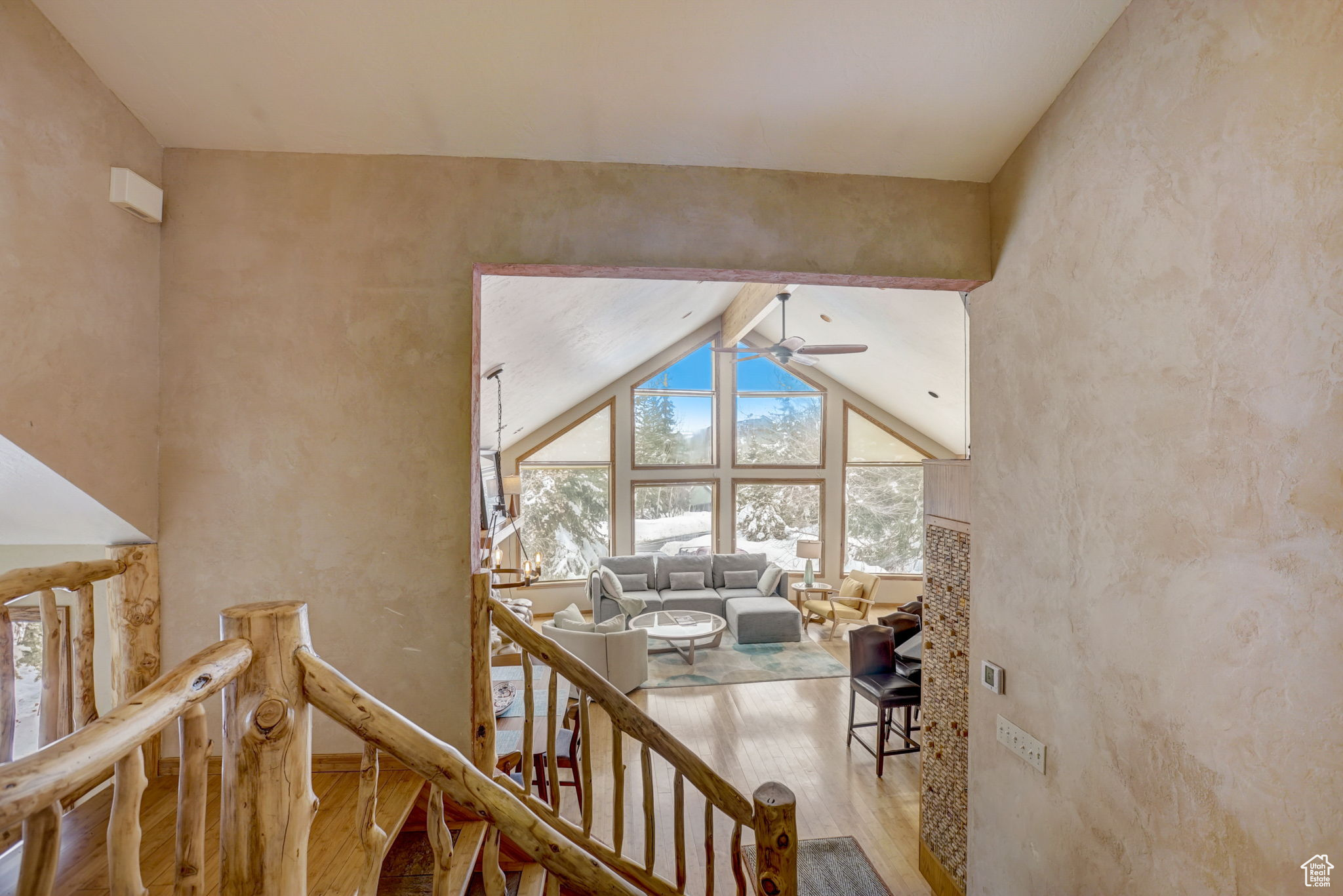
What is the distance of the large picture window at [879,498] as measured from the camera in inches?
361

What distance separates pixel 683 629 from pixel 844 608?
2382 mm

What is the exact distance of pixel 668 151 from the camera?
237 cm

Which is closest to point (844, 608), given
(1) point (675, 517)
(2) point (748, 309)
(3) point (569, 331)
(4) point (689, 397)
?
(1) point (675, 517)

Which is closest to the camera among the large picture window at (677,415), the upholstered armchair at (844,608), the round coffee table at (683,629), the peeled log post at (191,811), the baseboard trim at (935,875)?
the peeled log post at (191,811)

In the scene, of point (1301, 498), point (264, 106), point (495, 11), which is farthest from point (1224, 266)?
point (264, 106)

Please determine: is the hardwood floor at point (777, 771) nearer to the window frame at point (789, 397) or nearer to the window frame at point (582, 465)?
the window frame at point (582, 465)

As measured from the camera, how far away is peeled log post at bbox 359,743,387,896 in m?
1.31

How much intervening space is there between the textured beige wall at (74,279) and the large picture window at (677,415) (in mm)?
6876

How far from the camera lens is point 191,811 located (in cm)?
115

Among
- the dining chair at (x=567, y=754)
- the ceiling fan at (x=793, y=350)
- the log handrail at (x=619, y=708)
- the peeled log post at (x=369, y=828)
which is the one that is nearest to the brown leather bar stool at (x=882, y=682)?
the dining chair at (x=567, y=754)

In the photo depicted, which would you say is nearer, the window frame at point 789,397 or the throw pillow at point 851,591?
the throw pillow at point 851,591

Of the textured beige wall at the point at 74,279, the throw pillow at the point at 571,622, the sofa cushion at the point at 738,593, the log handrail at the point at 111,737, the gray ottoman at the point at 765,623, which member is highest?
the textured beige wall at the point at 74,279

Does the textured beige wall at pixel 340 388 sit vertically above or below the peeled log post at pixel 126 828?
above

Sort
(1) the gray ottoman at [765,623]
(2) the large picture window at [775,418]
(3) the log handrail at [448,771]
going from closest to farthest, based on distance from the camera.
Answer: (3) the log handrail at [448,771]
(1) the gray ottoman at [765,623]
(2) the large picture window at [775,418]
